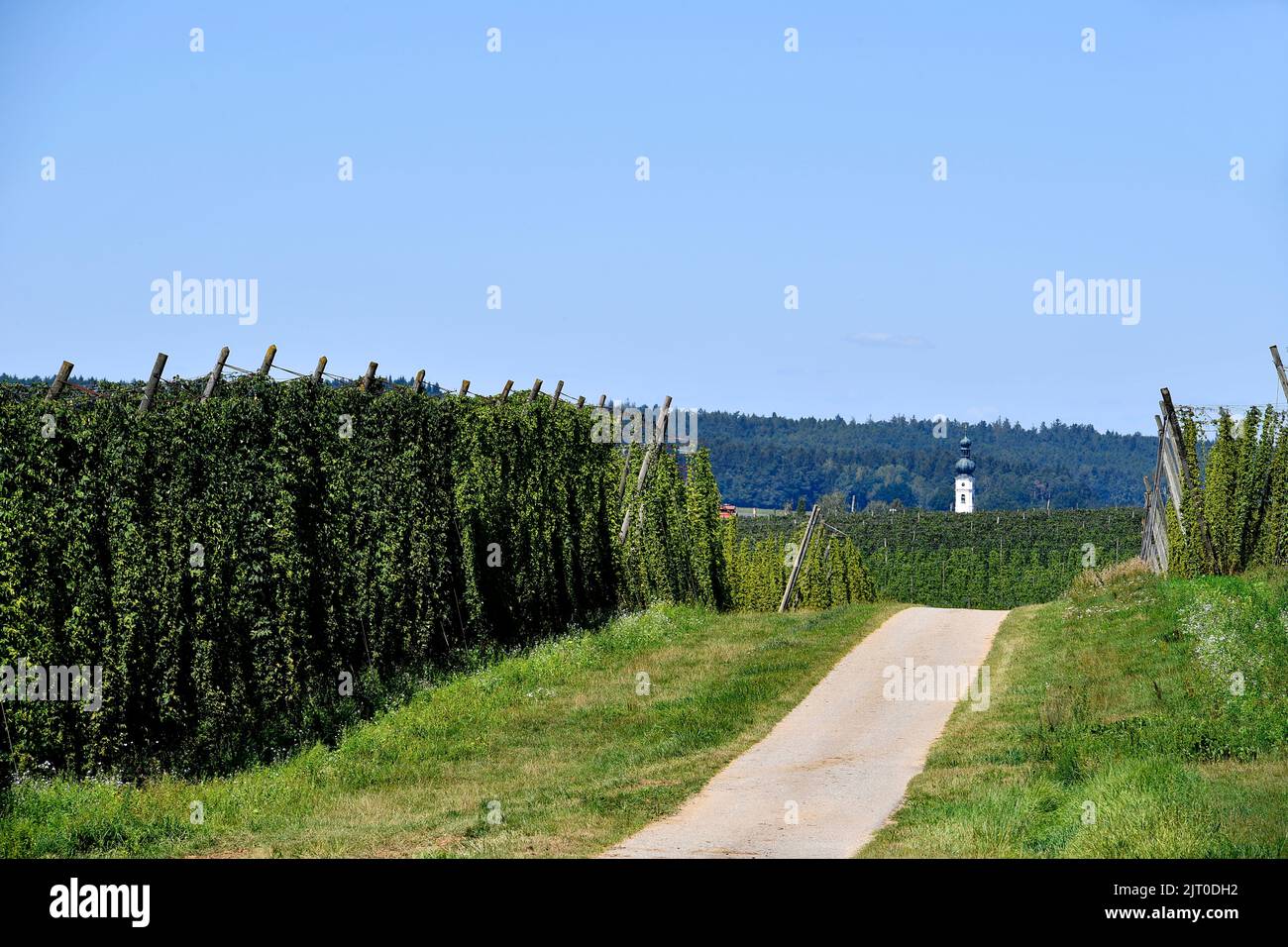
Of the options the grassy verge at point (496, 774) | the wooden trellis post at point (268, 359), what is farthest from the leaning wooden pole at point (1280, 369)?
the wooden trellis post at point (268, 359)

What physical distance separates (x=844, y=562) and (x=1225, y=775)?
6034cm

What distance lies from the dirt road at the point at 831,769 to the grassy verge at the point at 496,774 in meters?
0.43

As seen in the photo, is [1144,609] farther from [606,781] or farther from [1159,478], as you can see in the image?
[606,781]

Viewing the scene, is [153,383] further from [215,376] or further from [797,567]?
[797,567]

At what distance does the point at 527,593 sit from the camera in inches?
987

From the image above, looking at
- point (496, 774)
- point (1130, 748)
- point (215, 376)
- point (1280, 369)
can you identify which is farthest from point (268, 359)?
point (1280, 369)

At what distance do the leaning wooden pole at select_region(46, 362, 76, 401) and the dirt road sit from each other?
8200 millimetres

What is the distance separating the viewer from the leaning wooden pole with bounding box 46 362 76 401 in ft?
48.5

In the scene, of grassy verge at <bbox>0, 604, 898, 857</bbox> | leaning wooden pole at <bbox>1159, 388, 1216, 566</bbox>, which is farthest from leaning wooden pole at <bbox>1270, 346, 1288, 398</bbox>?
grassy verge at <bbox>0, 604, 898, 857</bbox>

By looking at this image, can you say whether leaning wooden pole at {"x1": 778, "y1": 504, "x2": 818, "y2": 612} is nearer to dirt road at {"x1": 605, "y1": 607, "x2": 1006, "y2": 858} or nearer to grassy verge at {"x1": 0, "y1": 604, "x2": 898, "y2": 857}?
dirt road at {"x1": 605, "y1": 607, "x2": 1006, "y2": 858}

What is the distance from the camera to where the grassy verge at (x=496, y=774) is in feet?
39.6

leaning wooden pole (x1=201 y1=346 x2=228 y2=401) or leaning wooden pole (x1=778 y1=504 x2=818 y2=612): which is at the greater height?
leaning wooden pole (x1=201 y1=346 x2=228 y2=401)

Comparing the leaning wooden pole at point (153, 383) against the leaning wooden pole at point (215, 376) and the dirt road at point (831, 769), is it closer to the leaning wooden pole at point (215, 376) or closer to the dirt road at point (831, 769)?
the leaning wooden pole at point (215, 376)
